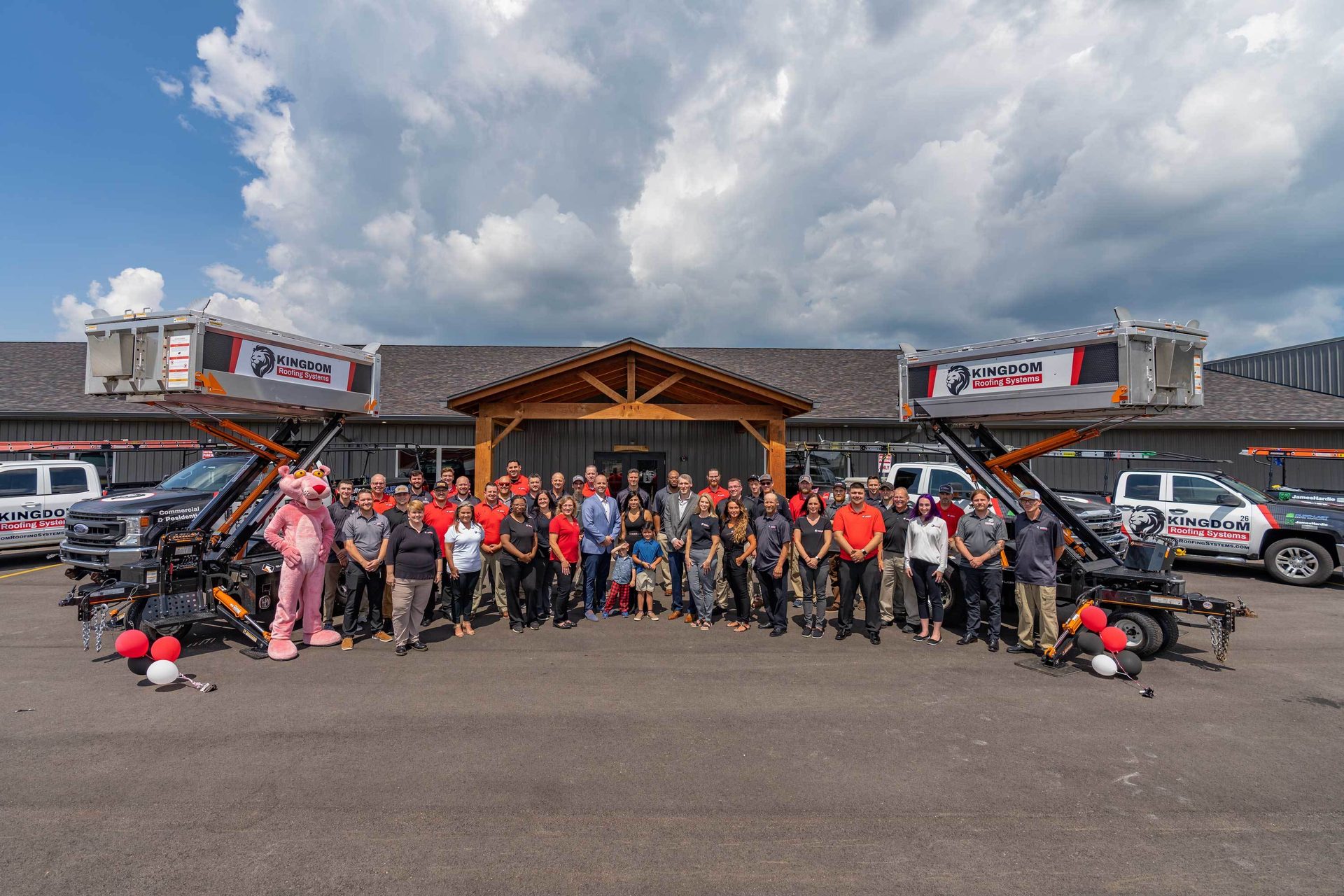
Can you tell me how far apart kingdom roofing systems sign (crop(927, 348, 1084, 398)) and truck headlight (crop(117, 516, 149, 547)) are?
1015 centimetres

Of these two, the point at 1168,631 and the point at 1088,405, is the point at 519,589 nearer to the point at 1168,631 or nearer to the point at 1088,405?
the point at 1088,405

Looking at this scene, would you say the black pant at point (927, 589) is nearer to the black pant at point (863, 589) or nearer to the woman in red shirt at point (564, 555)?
the black pant at point (863, 589)

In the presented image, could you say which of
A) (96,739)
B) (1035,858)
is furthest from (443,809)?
(1035,858)

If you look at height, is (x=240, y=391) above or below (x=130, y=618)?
above

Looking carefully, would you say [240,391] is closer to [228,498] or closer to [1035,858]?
[228,498]

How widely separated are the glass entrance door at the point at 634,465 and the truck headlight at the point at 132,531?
8.60 metres

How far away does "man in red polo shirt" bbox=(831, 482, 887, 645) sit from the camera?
6500 mm

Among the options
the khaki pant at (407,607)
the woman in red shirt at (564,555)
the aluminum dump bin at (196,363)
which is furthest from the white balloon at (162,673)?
the woman in red shirt at (564,555)

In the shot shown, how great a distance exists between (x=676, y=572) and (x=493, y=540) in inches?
89.1

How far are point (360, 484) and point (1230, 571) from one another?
15.2m

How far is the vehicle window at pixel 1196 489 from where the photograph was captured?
1032 cm

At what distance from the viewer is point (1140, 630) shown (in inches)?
237

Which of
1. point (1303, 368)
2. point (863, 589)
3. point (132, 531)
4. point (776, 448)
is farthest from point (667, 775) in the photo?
point (1303, 368)

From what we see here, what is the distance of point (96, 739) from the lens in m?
4.11
